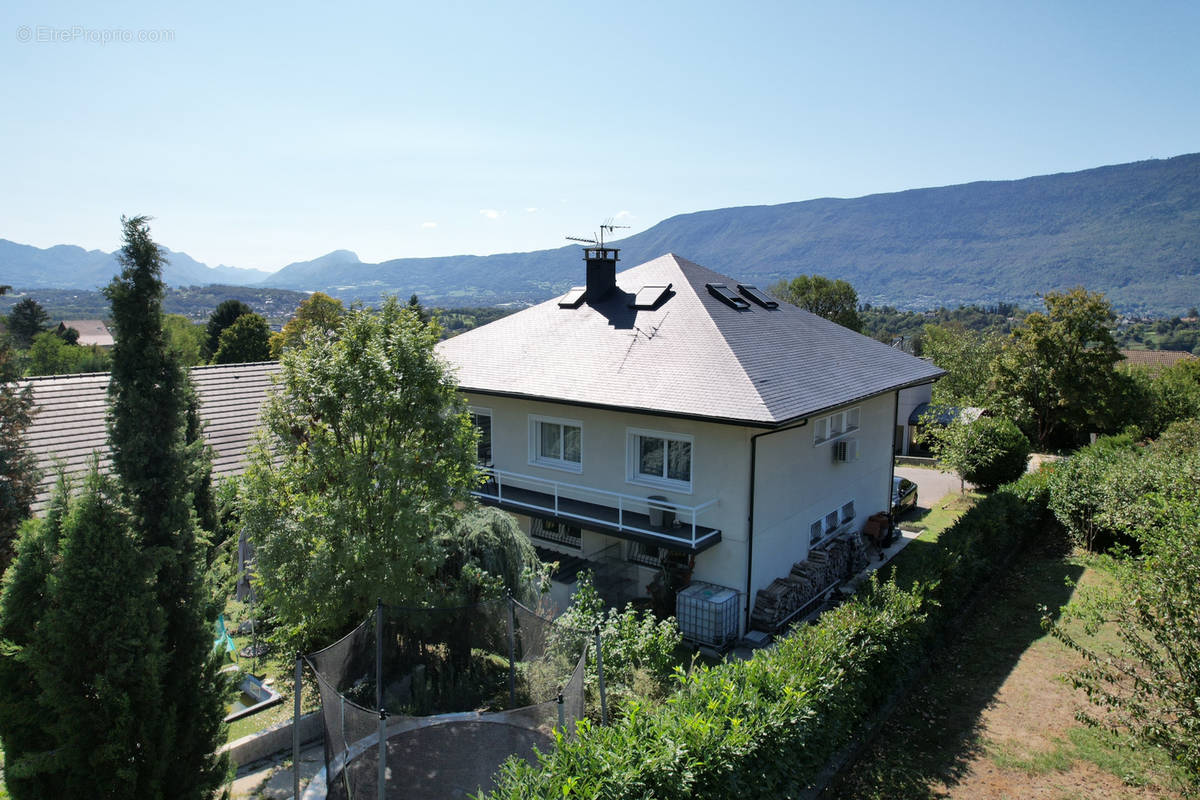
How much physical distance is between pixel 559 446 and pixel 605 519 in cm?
281

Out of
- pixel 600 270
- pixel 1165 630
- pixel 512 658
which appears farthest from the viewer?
pixel 600 270

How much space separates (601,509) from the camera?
1548 cm

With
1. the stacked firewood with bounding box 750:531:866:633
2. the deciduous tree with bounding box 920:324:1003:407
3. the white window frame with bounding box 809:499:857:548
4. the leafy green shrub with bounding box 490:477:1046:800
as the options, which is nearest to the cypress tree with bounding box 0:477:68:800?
the leafy green shrub with bounding box 490:477:1046:800

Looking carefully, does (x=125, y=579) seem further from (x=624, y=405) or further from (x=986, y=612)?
(x=986, y=612)

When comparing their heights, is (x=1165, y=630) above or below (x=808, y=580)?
above

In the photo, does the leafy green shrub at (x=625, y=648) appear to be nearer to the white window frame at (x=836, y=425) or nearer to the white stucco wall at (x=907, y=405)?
the white window frame at (x=836, y=425)

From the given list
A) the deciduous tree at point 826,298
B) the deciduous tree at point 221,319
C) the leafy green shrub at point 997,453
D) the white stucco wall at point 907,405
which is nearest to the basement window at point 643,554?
the leafy green shrub at point 997,453

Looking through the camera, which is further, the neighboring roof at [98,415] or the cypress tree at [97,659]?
A: the neighboring roof at [98,415]

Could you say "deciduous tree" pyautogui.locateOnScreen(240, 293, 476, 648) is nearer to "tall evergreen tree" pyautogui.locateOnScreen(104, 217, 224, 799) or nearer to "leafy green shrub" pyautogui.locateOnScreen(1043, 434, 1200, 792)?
"tall evergreen tree" pyautogui.locateOnScreen(104, 217, 224, 799)

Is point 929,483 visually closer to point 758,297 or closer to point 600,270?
point 758,297

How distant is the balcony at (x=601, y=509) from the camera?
13.7 metres

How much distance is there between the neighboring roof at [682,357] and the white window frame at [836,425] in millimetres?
1084

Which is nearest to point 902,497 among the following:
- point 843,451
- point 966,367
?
point 843,451

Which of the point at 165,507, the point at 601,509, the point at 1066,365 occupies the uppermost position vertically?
the point at 165,507
